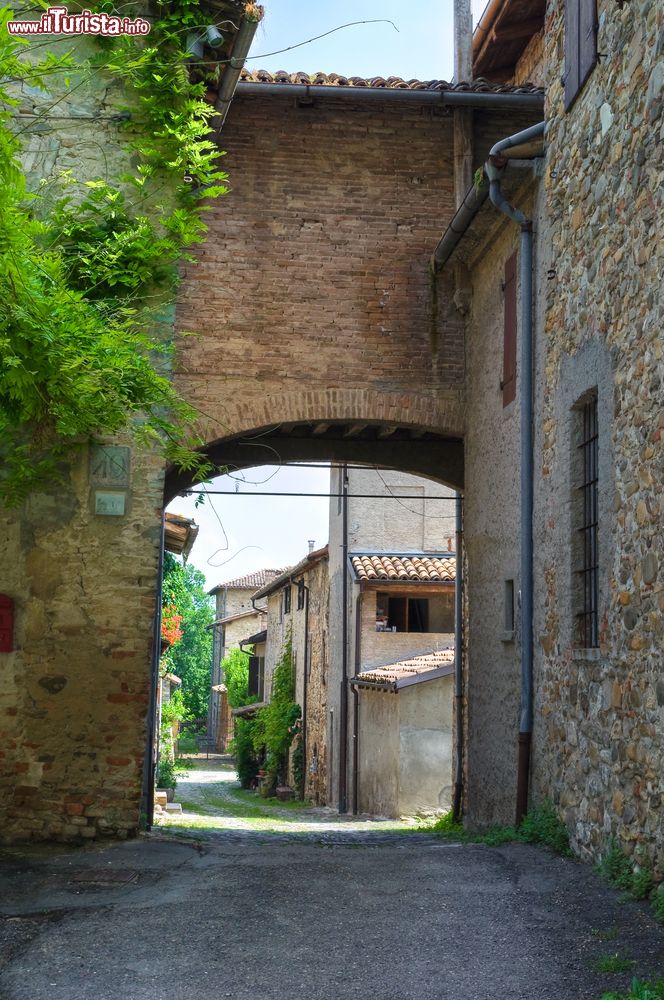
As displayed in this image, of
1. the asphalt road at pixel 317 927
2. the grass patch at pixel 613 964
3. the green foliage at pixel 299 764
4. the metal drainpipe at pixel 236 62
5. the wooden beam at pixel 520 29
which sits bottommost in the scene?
the green foliage at pixel 299 764

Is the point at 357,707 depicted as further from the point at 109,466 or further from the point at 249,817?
the point at 109,466

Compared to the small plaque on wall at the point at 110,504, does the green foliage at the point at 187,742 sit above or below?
below

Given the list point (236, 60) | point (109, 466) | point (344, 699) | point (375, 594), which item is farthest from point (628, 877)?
point (344, 699)

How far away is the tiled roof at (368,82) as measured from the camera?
11.0 m

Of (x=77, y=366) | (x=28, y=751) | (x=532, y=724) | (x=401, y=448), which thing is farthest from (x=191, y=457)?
(x=401, y=448)

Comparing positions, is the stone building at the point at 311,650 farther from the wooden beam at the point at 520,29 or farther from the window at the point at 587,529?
the window at the point at 587,529

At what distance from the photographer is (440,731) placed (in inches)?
683

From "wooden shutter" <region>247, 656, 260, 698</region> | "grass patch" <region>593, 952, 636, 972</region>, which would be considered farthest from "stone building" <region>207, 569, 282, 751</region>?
"grass patch" <region>593, 952, 636, 972</region>

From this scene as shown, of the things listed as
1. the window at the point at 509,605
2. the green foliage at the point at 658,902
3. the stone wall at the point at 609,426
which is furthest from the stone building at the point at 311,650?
the green foliage at the point at 658,902

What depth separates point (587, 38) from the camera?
7.66 m

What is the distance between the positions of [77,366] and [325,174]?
17.1 feet

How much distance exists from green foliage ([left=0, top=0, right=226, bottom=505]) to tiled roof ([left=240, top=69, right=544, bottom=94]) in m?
1.48

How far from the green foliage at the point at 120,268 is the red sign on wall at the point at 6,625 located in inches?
33.6

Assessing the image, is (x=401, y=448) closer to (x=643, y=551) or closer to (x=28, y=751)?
(x=28, y=751)
